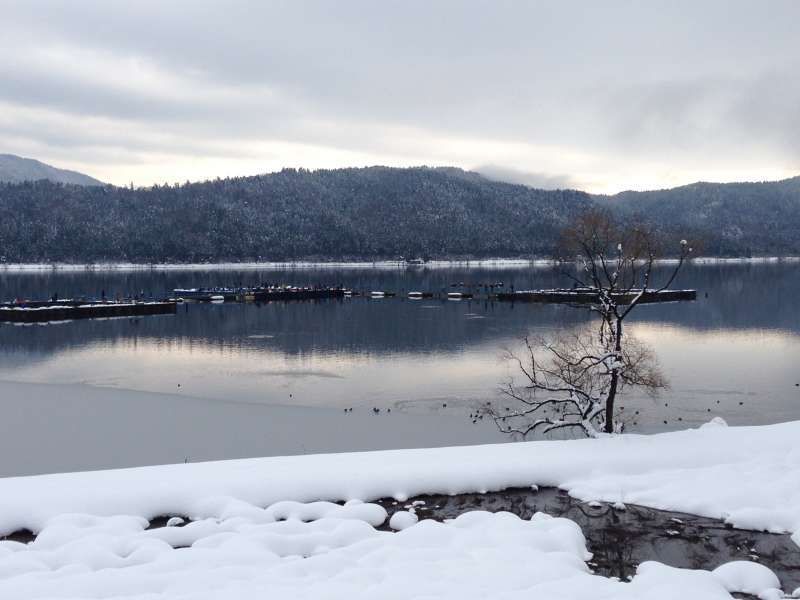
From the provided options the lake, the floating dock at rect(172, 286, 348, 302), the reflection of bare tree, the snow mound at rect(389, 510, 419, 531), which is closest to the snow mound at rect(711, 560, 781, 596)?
the snow mound at rect(389, 510, 419, 531)

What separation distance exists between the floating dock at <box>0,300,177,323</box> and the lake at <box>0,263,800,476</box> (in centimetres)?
558

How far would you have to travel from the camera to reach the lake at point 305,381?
91.8 ft

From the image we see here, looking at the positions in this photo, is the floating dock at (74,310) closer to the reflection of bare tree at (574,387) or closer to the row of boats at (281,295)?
the row of boats at (281,295)

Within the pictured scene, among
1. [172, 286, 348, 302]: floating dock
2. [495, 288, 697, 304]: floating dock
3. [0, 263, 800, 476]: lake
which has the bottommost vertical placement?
[0, 263, 800, 476]: lake

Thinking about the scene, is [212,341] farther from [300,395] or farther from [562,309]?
[562,309]

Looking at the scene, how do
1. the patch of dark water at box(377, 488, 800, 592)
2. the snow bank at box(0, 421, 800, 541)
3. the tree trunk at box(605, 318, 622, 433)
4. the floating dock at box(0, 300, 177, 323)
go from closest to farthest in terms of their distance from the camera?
1. the patch of dark water at box(377, 488, 800, 592)
2. the snow bank at box(0, 421, 800, 541)
3. the tree trunk at box(605, 318, 622, 433)
4. the floating dock at box(0, 300, 177, 323)

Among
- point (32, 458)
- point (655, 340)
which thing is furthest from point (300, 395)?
point (655, 340)

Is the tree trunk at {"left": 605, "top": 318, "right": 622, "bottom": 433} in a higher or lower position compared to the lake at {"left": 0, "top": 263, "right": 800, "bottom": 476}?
higher

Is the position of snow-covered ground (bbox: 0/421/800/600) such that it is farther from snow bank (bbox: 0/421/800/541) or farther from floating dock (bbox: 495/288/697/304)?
floating dock (bbox: 495/288/697/304)

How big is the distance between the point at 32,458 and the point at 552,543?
2219 centimetres

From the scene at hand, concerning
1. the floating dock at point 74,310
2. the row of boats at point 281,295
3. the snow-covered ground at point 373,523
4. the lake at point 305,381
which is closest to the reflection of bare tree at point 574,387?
the lake at point 305,381

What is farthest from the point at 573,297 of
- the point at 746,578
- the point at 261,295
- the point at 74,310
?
the point at 746,578

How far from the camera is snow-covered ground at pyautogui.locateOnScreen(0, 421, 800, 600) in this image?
9.54 m

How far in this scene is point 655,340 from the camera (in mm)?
59531
